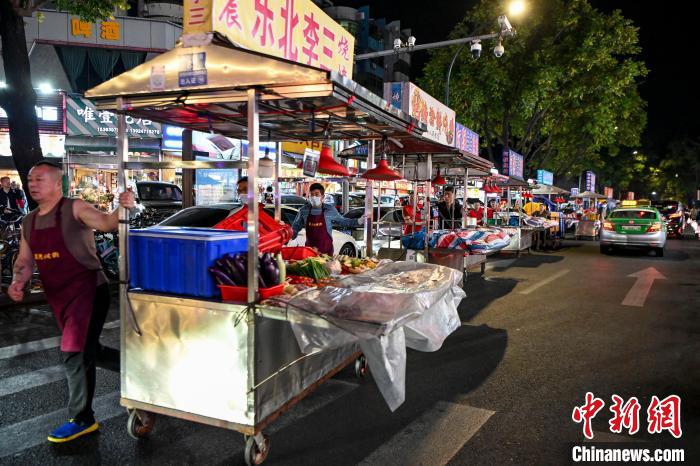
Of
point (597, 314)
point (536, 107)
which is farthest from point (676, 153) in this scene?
point (597, 314)

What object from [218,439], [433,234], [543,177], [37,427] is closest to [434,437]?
[218,439]

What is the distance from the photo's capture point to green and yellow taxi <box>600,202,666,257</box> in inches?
631

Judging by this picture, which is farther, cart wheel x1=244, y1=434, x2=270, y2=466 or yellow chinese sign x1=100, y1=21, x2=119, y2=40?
yellow chinese sign x1=100, y1=21, x2=119, y2=40

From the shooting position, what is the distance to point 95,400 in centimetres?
428

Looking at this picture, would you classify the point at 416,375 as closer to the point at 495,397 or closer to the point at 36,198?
the point at 495,397

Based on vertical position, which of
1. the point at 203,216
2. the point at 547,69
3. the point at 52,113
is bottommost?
the point at 203,216

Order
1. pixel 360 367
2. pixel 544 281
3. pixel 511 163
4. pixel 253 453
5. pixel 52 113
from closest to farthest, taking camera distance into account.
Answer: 1. pixel 253 453
2. pixel 360 367
3. pixel 544 281
4. pixel 52 113
5. pixel 511 163

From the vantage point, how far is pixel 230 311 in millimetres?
3199

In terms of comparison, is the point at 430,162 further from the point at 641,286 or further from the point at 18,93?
the point at 18,93

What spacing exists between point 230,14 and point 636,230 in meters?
16.4

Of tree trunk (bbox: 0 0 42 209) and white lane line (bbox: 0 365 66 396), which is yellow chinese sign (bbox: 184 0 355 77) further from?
tree trunk (bbox: 0 0 42 209)

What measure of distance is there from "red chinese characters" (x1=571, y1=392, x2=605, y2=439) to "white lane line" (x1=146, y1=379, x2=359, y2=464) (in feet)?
6.62

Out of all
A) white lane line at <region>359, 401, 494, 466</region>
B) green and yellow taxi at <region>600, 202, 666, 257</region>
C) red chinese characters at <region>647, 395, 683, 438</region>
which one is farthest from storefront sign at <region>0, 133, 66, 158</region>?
green and yellow taxi at <region>600, 202, 666, 257</region>

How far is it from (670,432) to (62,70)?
1059 inches
